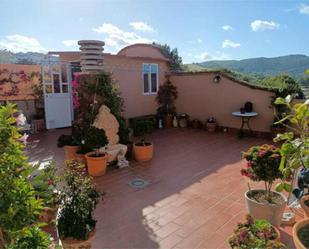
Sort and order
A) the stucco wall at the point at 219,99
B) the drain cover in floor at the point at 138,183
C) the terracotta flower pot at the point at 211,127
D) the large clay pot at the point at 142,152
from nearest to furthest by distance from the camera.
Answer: the drain cover in floor at the point at 138,183 < the large clay pot at the point at 142,152 < the stucco wall at the point at 219,99 < the terracotta flower pot at the point at 211,127

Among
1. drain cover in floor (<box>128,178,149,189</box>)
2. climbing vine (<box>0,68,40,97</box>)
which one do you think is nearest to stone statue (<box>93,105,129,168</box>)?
drain cover in floor (<box>128,178,149,189</box>)

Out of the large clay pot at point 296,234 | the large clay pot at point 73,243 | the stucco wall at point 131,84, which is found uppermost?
the stucco wall at point 131,84

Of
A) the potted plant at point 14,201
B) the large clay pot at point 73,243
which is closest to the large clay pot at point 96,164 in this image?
the large clay pot at point 73,243

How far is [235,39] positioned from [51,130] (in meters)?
8.66

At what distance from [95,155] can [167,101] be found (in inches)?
238

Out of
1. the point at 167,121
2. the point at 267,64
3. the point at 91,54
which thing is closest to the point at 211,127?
the point at 167,121

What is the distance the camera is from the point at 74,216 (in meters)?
2.31

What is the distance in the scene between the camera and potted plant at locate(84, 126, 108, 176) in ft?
15.8

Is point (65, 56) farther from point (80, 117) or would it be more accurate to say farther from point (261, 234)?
point (261, 234)

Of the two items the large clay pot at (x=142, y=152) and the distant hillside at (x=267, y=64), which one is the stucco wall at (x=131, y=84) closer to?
the distant hillside at (x=267, y=64)

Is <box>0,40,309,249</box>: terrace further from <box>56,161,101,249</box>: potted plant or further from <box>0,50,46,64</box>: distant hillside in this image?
<box>0,50,46,64</box>: distant hillside

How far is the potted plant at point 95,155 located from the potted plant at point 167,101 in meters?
5.47

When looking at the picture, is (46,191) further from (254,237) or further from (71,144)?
(71,144)

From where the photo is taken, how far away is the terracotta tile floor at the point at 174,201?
9.43 feet
